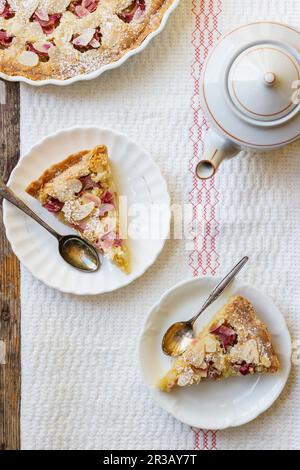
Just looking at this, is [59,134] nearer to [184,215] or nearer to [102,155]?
[102,155]

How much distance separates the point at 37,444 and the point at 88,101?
670 millimetres

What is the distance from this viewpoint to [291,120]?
1030 mm

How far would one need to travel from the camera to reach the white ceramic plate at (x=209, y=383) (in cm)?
122

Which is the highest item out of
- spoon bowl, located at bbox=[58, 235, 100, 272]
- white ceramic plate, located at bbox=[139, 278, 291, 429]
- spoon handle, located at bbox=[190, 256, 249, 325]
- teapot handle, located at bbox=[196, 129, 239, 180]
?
teapot handle, located at bbox=[196, 129, 239, 180]

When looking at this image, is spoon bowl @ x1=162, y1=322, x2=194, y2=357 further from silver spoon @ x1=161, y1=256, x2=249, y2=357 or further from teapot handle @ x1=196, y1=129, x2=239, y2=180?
teapot handle @ x1=196, y1=129, x2=239, y2=180

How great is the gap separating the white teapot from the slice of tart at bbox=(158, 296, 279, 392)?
320mm

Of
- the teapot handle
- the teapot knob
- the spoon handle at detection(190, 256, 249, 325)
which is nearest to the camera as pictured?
the teapot knob

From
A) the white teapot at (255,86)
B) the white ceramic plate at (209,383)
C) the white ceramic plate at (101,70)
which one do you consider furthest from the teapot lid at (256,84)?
the white ceramic plate at (209,383)

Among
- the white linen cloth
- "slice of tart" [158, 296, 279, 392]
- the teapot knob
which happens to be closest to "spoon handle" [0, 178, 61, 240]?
the white linen cloth

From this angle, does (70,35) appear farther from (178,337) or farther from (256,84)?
(178,337)

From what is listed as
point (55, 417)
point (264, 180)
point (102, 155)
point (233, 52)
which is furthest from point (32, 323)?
point (233, 52)

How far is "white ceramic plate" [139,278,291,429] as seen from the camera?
1218 mm

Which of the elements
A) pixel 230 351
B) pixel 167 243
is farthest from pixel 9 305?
pixel 230 351

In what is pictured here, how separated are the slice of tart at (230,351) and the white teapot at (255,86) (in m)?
0.32
